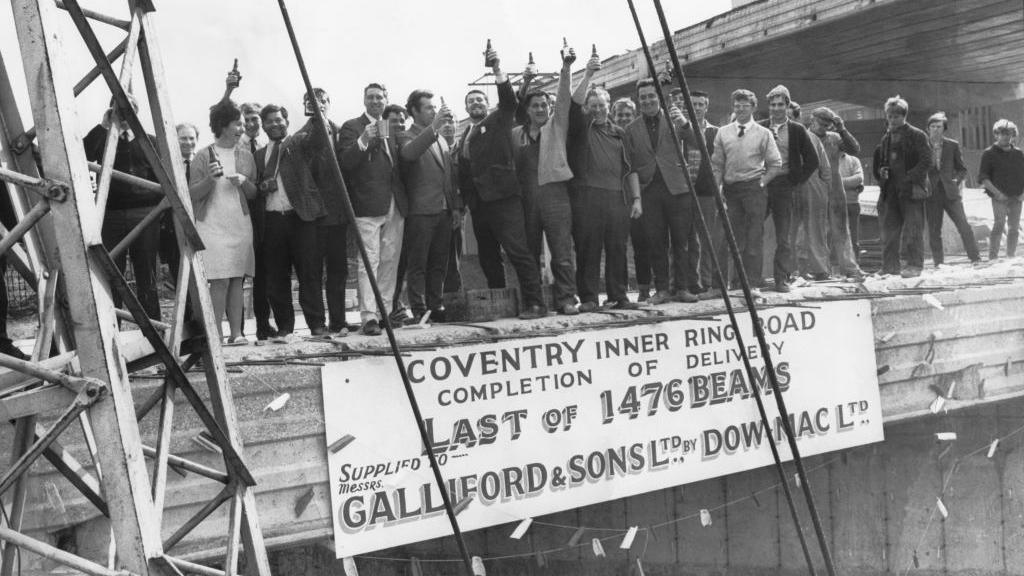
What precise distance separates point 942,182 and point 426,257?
16.5 feet

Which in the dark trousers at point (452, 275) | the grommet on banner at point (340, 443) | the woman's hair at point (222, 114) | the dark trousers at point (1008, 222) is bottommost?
the dark trousers at point (1008, 222)

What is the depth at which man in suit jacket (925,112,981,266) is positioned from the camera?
8977 millimetres

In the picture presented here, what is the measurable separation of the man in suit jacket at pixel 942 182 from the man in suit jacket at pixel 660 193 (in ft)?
9.54

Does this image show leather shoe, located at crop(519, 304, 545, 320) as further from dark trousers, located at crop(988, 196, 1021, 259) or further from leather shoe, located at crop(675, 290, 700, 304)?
dark trousers, located at crop(988, 196, 1021, 259)

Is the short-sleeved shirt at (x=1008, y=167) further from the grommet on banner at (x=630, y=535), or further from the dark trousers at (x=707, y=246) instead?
the grommet on banner at (x=630, y=535)

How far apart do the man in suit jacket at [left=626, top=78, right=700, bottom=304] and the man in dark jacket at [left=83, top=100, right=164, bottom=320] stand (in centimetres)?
311

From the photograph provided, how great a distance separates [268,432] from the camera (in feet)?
16.6

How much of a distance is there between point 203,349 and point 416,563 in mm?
3255

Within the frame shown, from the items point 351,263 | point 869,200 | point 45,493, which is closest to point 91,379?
point 45,493

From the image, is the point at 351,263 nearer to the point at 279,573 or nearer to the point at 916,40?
the point at 279,573

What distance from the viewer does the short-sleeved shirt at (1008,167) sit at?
9.80 metres

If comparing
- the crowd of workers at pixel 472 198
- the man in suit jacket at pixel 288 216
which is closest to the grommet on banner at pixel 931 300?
the crowd of workers at pixel 472 198

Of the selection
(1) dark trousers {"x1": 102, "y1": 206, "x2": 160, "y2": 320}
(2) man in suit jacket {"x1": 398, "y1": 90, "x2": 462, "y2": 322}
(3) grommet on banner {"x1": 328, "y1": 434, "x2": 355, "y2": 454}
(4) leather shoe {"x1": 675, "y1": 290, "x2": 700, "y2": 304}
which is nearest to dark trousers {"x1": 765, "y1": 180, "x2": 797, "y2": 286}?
(4) leather shoe {"x1": 675, "y1": 290, "x2": 700, "y2": 304}

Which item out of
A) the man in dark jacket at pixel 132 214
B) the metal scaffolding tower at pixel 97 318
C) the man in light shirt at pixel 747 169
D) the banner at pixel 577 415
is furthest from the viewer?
the man in light shirt at pixel 747 169
